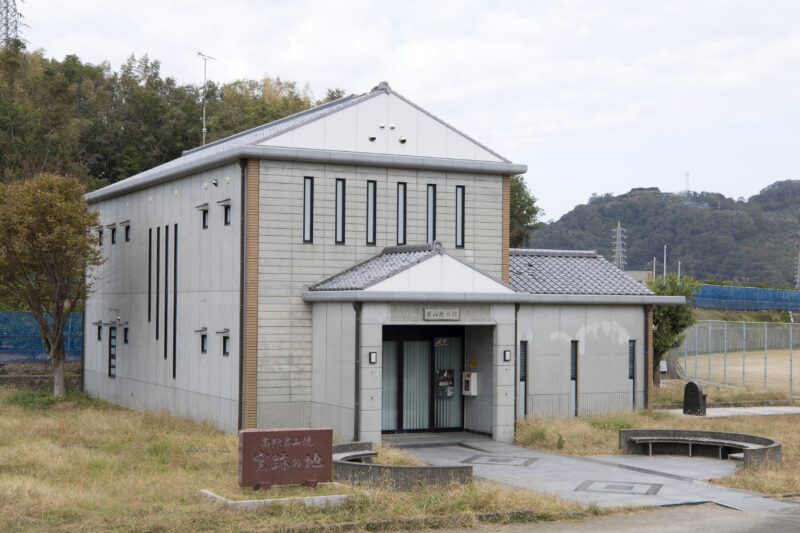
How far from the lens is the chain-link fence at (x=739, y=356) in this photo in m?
39.0

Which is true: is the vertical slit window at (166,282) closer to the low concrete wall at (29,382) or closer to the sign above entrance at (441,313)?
the low concrete wall at (29,382)

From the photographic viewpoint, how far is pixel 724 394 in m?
34.6

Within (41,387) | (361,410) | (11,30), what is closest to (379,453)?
(361,410)

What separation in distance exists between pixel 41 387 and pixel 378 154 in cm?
1738

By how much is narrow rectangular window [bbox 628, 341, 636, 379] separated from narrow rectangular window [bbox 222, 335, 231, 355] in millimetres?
11247

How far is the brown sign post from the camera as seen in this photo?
15.4 m

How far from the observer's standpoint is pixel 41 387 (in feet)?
117

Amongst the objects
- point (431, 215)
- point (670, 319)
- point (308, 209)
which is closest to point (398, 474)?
point (308, 209)

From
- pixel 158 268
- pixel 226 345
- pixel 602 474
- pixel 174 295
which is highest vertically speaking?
pixel 158 268

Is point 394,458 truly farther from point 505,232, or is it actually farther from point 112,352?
point 112,352

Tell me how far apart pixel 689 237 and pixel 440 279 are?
309ft

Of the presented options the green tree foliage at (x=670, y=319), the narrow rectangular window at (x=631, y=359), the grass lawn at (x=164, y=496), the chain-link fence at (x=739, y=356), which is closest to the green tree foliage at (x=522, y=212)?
the chain-link fence at (x=739, y=356)

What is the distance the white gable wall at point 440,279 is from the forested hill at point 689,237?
85.6 meters

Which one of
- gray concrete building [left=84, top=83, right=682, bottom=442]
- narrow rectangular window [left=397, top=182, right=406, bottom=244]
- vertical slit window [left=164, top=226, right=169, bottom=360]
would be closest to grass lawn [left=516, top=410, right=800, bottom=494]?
gray concrete building [left=84, top=83, right=682, bottom=442]
